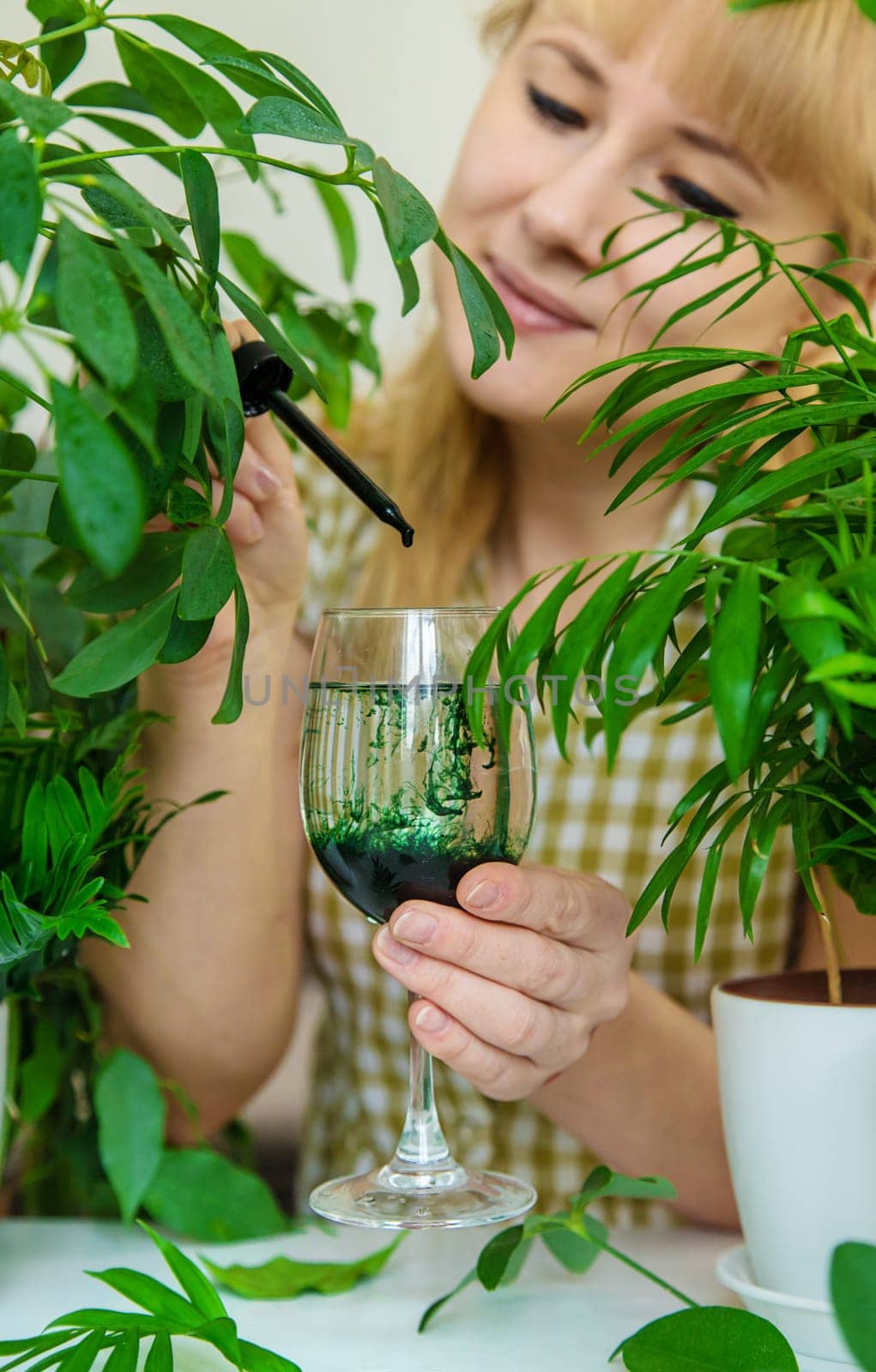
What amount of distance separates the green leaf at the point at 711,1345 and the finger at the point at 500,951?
166mm

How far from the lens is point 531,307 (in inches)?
41.6

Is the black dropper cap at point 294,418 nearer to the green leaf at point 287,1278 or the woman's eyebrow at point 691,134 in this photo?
the green leaf at point 287,1278

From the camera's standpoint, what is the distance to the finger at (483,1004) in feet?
1.87

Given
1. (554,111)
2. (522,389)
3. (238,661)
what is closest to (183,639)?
Answer: (238,661)

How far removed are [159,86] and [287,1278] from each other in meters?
0.57

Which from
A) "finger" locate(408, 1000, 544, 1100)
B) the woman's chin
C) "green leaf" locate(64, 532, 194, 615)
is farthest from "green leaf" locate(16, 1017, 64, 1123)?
the woman's chin

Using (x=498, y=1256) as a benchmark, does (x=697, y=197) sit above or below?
above

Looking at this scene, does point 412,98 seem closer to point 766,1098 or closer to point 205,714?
point 205,714

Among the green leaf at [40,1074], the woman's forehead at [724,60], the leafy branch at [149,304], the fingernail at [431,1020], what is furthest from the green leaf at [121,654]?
the woman's forehead at [724,60]

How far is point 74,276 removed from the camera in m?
0.32

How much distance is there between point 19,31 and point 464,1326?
68.9 inches

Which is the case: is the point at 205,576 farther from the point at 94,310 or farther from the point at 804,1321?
the point at 804,1321

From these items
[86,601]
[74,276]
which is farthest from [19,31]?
[74,276]

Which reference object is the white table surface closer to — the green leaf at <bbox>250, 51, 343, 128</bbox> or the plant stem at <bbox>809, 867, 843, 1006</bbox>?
the plant stem at <bbox>809, 867, 843, 1006</bbox>
